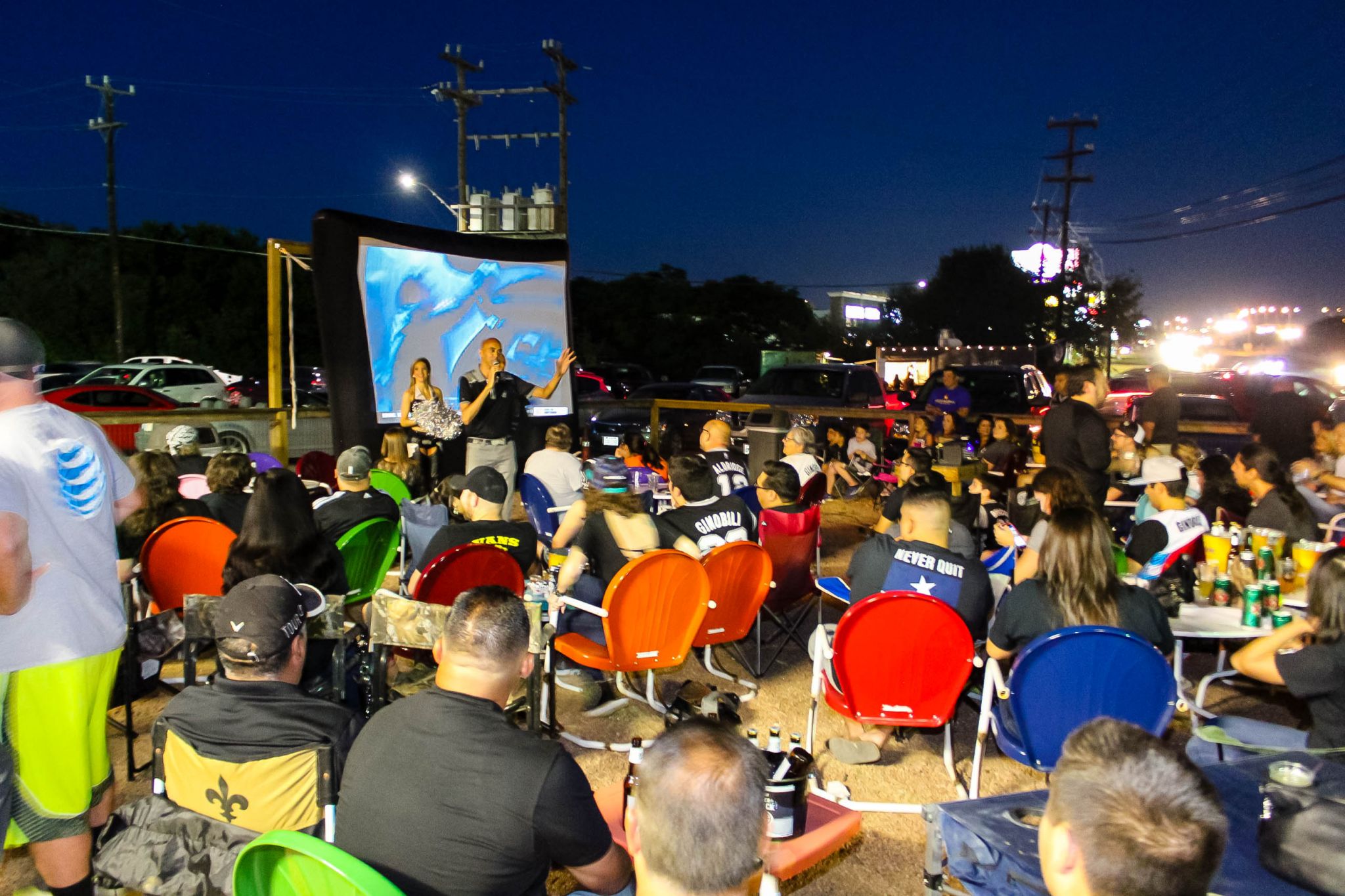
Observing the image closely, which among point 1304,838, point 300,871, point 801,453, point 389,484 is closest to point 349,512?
point 389,484

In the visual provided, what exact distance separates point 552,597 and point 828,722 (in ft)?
5.24

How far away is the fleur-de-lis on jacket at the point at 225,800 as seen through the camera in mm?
2037

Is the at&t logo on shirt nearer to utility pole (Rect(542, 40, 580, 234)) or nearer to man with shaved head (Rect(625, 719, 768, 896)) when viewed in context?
man with shaved head (Rect(625, 719, 768, 896))

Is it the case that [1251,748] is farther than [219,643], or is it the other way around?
[1251,748]

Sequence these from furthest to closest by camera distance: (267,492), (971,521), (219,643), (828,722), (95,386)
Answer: (95,386)
(971,521)
(828,722)
(267,492)
(219,643)

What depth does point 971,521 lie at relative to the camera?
267 inches

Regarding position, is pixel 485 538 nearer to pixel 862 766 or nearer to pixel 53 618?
pixel 53 618

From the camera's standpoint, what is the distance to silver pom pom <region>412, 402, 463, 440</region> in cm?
814

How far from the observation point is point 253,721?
2.05 metres

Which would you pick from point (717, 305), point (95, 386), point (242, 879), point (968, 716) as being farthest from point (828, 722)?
point (717, 305)

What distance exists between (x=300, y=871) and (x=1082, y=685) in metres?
2.52

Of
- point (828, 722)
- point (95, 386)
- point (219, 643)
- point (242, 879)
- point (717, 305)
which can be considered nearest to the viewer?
point (242, 879)

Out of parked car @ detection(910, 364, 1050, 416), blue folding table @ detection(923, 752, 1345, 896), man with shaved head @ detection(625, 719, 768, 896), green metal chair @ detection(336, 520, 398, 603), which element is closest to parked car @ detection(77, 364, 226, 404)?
parked car @ detection(910, 364, 1050, 416)

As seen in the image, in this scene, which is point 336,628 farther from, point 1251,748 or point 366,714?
point 1251,748
